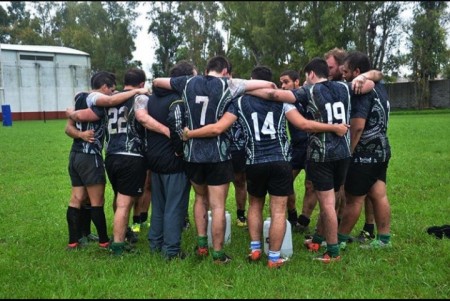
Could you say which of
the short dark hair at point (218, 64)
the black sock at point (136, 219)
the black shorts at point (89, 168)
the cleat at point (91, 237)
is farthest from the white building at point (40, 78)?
the short dark hair at point (218, 64)

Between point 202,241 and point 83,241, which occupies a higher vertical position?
point 202,241

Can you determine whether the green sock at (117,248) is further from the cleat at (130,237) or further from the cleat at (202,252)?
the cleat at (202,252)

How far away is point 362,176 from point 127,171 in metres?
2.80

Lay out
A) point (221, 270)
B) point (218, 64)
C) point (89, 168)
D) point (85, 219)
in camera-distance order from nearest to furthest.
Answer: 1. point (221, 270)
2. point (218, 64)
3. point (89, 168)
4. point (85, 219)

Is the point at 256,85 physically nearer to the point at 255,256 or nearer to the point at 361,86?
the point at 361,86

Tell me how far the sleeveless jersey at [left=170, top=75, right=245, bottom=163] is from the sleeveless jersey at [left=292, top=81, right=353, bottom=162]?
75 centimetres

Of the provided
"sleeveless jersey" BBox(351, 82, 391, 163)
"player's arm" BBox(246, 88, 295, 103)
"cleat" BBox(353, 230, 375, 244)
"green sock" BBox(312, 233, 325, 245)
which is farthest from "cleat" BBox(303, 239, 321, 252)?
"player's arm" BBox(246, 88, 295, 103)

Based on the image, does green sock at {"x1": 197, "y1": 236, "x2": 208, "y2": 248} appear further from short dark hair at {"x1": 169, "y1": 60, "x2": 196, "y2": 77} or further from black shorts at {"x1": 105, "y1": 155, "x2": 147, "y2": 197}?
short dark hair at {"x1": 169, "y1": 60, "x2": 196, "y2": 77}

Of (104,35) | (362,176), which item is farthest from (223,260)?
(104,35)

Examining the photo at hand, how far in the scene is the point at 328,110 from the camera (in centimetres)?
520

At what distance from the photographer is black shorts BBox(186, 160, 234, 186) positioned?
5.33 metres

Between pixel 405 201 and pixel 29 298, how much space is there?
6474mm

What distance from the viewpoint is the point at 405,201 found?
848 centimetres

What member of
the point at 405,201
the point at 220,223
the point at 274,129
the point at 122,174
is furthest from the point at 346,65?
the point at 405,201
